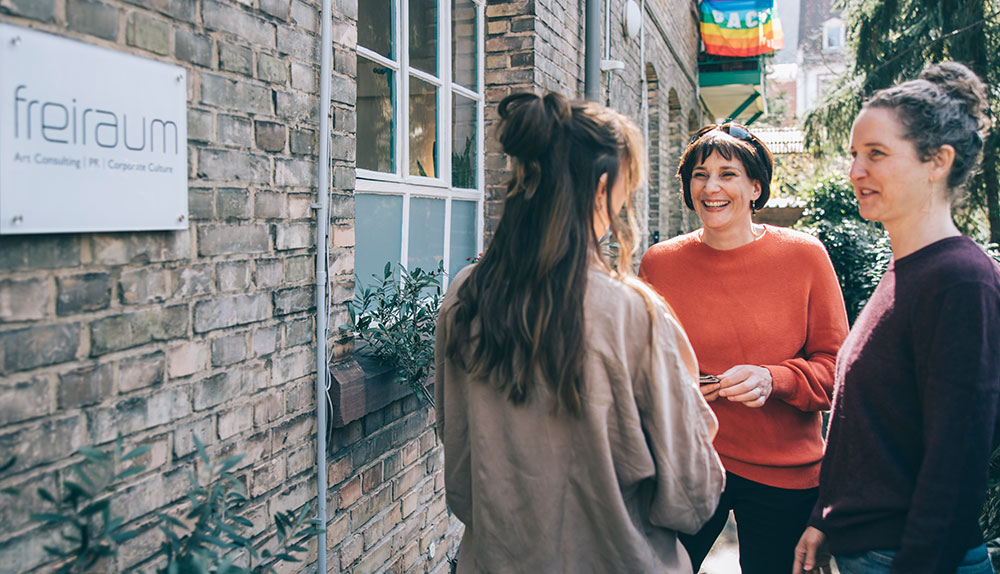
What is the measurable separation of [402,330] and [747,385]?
1.16 m

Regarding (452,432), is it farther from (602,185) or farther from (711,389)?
(711,389)

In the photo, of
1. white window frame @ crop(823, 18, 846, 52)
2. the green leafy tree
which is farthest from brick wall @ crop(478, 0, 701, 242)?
white window frame @ crop(823, 18, 846, 52)

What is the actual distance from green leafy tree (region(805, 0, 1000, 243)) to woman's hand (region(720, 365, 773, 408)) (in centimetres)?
627

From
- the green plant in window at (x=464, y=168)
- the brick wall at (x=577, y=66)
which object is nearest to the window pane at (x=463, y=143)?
the green plant in window at (x=464, y=168)

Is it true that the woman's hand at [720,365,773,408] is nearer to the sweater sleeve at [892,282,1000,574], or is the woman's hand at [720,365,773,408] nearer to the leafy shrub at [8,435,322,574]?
the sweater sleeve at [892,282,1000,574]

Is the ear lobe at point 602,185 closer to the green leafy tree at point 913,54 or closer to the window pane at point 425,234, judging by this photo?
the window pane at point 425,234

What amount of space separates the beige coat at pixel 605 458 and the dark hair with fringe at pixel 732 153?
1.04 metres

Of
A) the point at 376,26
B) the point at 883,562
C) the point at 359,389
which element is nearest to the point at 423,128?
the point at 376,26

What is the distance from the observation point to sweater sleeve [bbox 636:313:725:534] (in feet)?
4.76

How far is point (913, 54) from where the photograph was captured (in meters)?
7.76

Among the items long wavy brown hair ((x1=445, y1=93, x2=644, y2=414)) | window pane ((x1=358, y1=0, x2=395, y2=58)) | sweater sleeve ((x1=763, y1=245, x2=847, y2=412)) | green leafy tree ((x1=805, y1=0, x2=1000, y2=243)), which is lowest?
sweater sleeve ((x1=763, y1=245, x2=847, y2=412))

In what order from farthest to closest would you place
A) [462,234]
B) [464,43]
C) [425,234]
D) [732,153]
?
[464,43] < [462,234] < [425,234] < [732,153]

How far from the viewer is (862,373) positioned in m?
1.59

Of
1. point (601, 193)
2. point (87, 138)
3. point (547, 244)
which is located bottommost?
point (547, 244)
